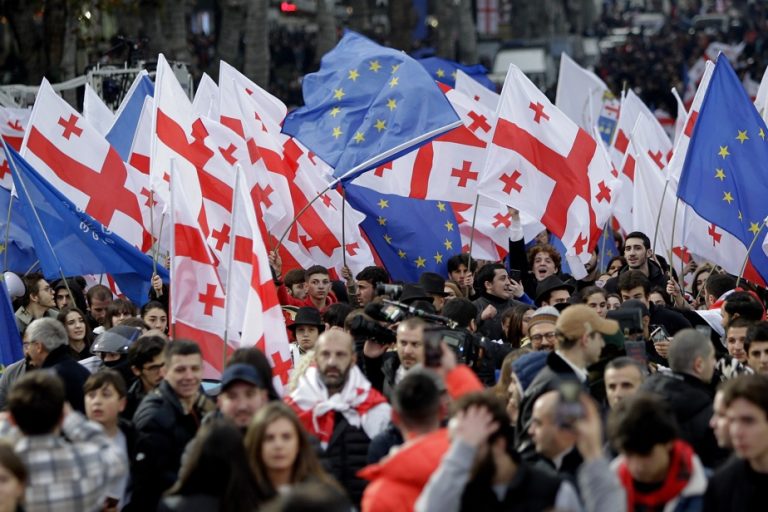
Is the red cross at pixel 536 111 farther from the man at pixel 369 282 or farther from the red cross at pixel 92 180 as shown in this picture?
the red cross at pixel 92 180

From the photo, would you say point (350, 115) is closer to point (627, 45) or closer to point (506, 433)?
point (506, 433)

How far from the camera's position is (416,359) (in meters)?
8.48

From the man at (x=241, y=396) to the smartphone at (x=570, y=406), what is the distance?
1874mm

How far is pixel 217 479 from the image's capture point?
657 centimetres

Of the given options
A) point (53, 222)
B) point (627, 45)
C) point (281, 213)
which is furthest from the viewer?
point (627, 45)

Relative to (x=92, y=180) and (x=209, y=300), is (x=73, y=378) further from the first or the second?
(x=92, y=180)

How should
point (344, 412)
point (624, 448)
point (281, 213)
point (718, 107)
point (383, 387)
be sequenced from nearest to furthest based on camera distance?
point (624, 448), point (344, 412), point (383, 387), point (718, 107), point (281, 213)

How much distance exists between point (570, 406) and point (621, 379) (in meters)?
1.95

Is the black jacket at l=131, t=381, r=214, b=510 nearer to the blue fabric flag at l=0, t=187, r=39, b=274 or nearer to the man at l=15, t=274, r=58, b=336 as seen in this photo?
the man at l=15, t=274, r=58, b=336

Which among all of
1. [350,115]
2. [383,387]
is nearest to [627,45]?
[350,115]

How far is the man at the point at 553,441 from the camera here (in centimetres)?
652

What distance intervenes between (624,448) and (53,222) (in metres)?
7.02

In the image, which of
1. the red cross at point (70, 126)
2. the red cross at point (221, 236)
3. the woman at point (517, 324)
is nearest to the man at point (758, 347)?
the woman at point (517, 324)

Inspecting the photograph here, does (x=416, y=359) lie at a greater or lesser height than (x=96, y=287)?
greater
